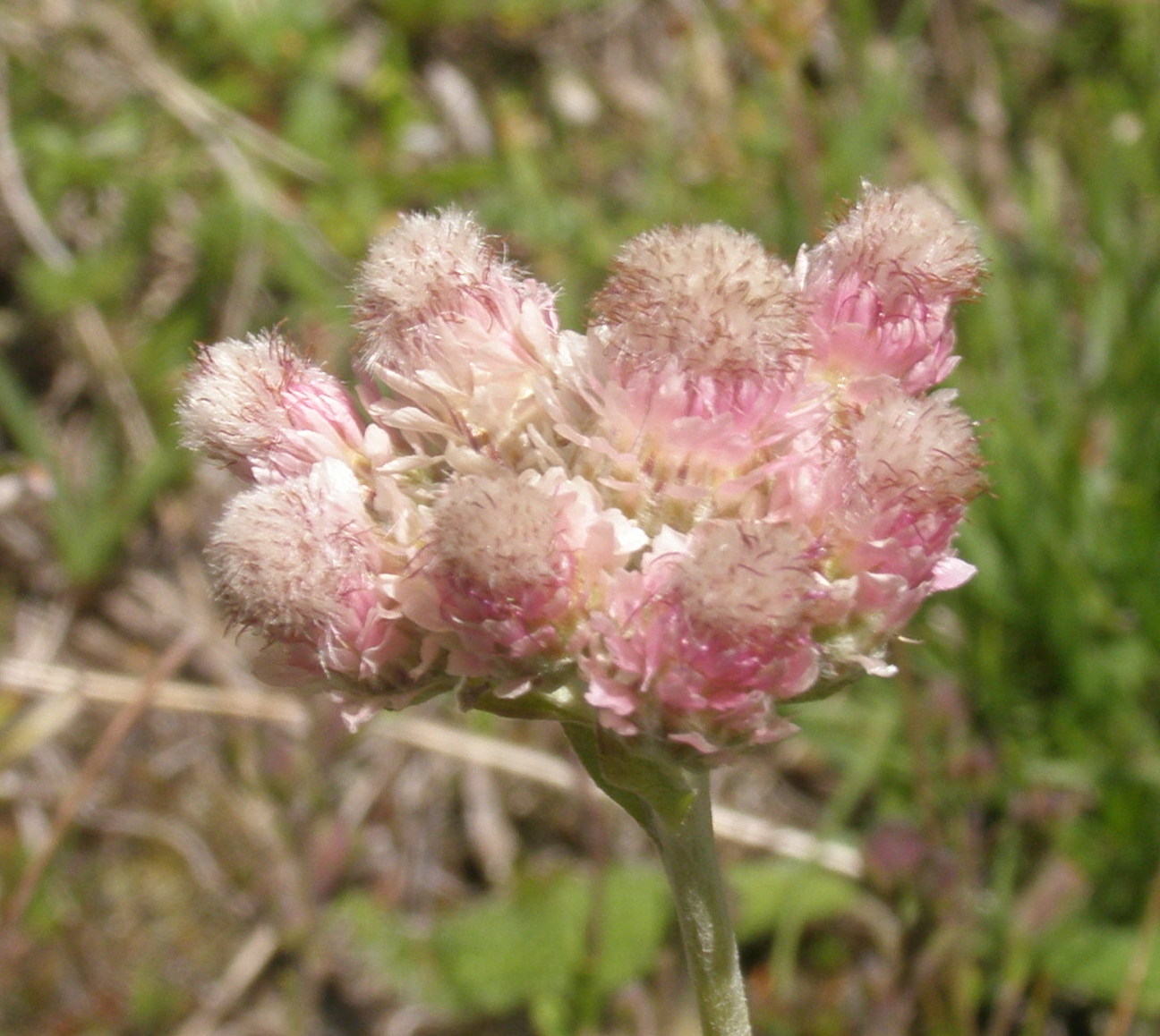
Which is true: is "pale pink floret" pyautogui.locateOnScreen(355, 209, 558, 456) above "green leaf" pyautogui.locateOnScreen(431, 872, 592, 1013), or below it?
above

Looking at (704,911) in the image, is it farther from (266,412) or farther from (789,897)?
(789,897)

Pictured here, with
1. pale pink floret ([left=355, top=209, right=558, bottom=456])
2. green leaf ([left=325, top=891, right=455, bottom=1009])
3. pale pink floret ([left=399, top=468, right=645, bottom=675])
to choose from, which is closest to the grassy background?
green leaf ([left=325, top=891, right=455, bottom=1009])

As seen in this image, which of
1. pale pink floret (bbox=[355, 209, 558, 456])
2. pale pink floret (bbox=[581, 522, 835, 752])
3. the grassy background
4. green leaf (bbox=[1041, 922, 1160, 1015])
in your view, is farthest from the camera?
the grassy background

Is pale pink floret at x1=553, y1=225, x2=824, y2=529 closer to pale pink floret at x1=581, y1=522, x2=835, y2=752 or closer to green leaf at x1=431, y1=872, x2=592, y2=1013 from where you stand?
pale pink floret at x1=581, y1=522, x2=835, y2=752

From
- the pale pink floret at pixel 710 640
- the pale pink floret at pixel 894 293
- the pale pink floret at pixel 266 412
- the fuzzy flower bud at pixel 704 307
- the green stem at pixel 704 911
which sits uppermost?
the pale pink floret at pixel 894 293

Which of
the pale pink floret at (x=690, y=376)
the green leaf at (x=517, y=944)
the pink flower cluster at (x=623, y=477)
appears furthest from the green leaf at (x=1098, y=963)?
the pale pink floret at (x=690, y=376)

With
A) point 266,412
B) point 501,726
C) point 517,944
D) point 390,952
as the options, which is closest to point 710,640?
point 266,412

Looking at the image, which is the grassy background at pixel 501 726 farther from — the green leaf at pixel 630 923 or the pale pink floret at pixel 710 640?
the pale pink floret at pixel 710 640
